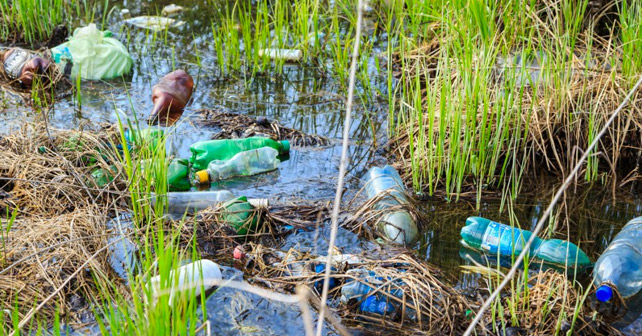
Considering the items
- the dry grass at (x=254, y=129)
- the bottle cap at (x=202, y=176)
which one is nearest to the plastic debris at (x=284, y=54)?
the dry grass at (x=254, y=129)

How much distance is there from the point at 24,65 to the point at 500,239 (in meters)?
4.20

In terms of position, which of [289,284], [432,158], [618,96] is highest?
[618,96]

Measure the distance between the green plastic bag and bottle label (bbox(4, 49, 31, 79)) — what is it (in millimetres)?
229

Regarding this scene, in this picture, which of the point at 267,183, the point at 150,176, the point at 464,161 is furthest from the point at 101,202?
the point at 464,161

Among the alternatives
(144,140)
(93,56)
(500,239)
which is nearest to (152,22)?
(93,56)

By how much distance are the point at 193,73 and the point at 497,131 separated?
3042 millimetres

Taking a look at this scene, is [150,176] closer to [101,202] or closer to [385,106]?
[101,202]

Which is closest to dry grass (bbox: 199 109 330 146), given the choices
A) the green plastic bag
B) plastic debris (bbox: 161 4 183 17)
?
the green plastic bag

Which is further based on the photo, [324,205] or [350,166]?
[350,166]

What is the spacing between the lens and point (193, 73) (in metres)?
6.07

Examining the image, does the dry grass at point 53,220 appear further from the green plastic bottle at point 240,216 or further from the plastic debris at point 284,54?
the plastic debris at point 284,54

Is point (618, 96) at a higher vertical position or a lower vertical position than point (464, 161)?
higher

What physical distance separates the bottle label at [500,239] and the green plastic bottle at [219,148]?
164cm

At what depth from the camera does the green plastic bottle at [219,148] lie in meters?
4.43
